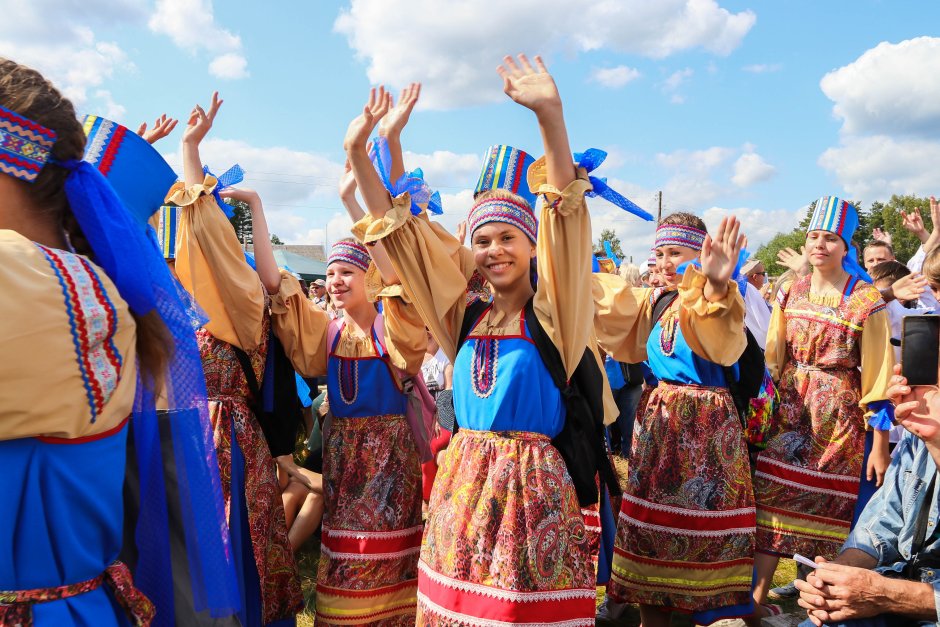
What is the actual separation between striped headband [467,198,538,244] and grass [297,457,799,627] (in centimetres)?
236

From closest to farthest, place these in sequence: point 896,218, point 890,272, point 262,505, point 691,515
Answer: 1. point 262,505
2. point 691,515
3. point 890,272
4. point 896,218

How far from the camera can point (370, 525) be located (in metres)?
3.29

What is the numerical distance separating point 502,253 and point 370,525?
145 cm

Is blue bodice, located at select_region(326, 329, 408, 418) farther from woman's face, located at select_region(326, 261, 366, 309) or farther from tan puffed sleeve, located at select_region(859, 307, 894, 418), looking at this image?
tan puffed sleeve, located at select_region(859, 307, 894, 418)

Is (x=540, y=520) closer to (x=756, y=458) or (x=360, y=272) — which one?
(x=360, y=272)

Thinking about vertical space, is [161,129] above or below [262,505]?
above

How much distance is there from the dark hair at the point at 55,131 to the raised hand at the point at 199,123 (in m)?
1.79

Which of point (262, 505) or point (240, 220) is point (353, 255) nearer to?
point (262, 505)

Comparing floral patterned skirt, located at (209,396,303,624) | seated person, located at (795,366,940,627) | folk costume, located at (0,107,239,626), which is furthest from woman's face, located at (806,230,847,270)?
folk costume, located at (0,107,239,626)

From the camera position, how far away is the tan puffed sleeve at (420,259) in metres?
2.74

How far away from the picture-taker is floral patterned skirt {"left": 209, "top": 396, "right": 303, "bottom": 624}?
328 centimetres

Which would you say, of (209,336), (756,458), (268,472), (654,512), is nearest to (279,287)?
(209,336)

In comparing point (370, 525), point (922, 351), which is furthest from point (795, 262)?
point (370, 525)

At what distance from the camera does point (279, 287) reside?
3594 millimetres
